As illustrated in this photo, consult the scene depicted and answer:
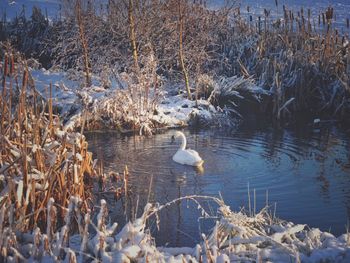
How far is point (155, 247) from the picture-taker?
4.41 metres

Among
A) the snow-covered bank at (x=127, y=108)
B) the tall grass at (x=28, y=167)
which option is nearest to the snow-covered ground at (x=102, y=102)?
the snow-covered bank at (x=127, y=108)

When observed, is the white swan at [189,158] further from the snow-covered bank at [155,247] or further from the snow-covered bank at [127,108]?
the snow-covered bank at [155,247]

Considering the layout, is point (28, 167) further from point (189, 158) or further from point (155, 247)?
point (189, 158)

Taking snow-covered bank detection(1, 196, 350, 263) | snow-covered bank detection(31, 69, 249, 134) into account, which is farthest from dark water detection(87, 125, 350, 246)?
snow-covered bank detection(1, 196, 350, 263)

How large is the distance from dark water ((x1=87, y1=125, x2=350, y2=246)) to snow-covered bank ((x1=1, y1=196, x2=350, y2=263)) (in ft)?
3.99

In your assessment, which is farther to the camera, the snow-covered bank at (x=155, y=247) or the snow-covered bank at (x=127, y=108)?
the snow-covered bank at (x=127, y=108)

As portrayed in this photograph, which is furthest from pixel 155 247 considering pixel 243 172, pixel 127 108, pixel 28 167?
pixel 127 108

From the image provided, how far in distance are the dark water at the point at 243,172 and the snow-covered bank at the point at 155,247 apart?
1.21 metres

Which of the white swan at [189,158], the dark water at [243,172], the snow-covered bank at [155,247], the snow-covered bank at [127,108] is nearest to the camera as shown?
the snow-covered bank at [155,247]

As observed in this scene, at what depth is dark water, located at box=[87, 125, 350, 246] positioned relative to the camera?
6645mm

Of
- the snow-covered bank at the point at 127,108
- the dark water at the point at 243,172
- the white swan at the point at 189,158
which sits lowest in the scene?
the dark water at the point at 243,172

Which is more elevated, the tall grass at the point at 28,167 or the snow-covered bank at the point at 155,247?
the tall grass at the point at 28,167

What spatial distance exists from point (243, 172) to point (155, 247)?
14.3 feet

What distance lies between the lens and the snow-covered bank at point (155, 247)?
4094 millimetres
